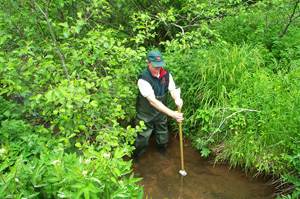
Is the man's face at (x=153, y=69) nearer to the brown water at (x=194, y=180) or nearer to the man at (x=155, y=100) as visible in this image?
the man at (x=155, y=100)

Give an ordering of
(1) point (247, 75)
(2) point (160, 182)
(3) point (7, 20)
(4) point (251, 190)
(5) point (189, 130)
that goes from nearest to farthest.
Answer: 1. (3) point (7, 20)
2. (4) point (251, 190)
3. (2) point (160, 182)
4. (1) point (247, 75)
5. (5) point (189, 130)

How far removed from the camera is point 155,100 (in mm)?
3160

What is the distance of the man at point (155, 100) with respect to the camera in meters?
3.17

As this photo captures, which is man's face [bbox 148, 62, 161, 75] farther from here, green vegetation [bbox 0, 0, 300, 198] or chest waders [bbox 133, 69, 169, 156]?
green vegetation [bbox 0, 0, 300, 198]

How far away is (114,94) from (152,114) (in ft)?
2.10

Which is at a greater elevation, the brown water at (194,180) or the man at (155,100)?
A: the man at (155,100)

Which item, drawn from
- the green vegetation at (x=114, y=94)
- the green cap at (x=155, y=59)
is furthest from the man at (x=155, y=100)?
the green vegetation at (x=114, y=94)

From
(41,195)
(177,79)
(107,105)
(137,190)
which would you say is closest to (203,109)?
(177,79)

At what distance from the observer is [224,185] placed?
3.28 m

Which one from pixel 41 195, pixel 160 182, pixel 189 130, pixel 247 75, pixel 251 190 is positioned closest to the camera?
pixel 41 195

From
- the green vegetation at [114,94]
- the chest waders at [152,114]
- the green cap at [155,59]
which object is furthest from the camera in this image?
the chest waders at [152,114]

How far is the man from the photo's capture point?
3172 mm

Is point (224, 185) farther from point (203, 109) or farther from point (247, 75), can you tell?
point (247, 75)

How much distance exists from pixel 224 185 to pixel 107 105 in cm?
193
